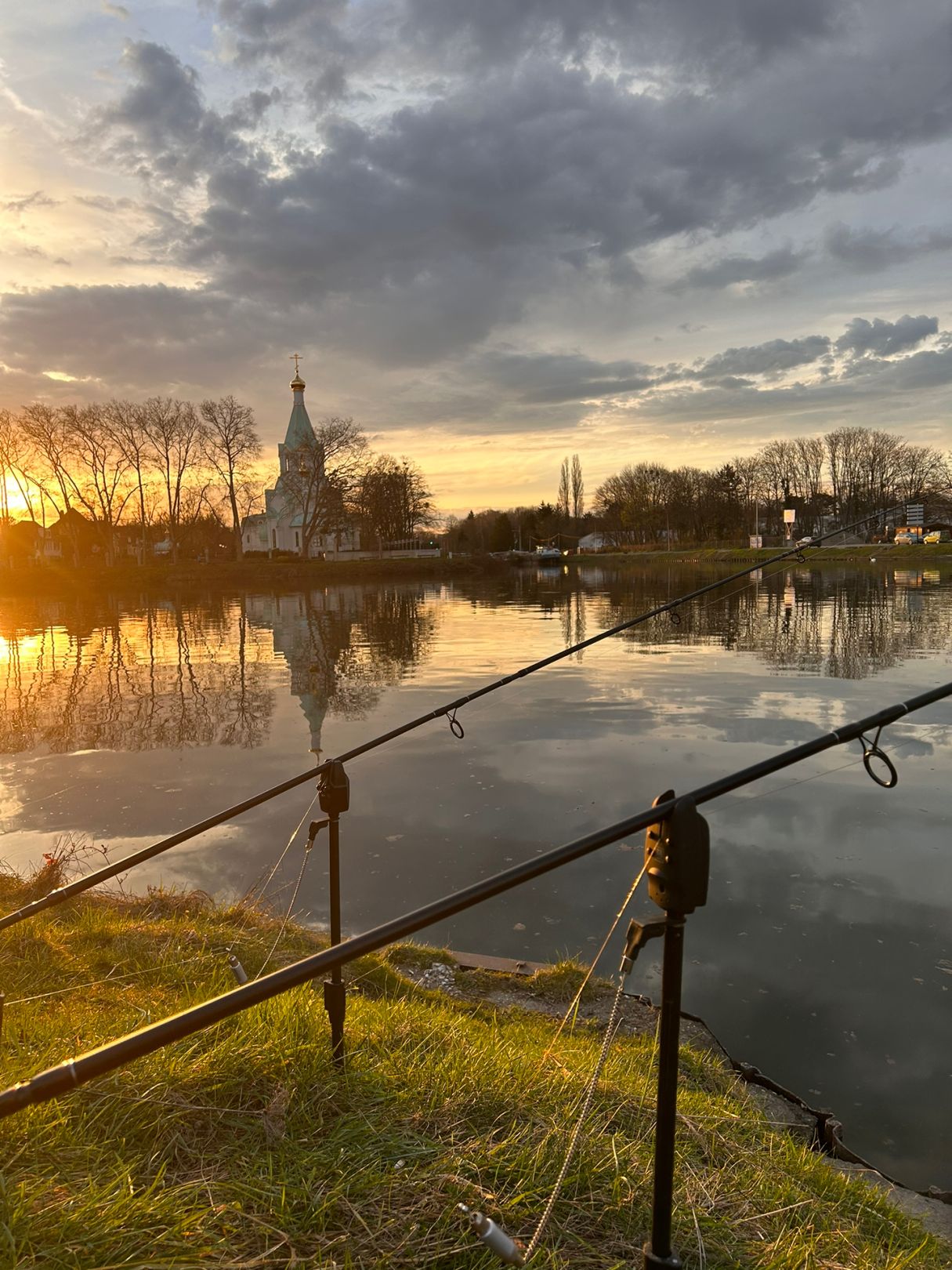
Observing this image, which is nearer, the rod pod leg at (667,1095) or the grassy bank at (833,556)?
the rod pod leg at (667,1095)

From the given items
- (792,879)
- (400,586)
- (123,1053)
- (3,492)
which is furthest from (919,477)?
(123,1053)

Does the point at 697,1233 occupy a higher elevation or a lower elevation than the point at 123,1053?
lower

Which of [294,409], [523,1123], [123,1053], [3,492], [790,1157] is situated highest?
[294,409]

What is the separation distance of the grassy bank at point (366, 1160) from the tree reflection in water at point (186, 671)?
10108 millimetres

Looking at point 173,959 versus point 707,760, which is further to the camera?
point 707,760

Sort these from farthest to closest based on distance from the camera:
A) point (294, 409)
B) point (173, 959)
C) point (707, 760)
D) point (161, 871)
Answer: point (294, 409) < point (707, 760) < point (161, 871) < point (173, 959)

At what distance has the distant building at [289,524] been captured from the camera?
3706 inches

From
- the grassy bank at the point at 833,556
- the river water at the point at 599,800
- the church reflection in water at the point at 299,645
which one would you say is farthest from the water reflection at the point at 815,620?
the grassy bank at the point at 833,556

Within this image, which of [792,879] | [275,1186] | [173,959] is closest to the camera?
[275,1186]

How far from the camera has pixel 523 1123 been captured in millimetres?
2918

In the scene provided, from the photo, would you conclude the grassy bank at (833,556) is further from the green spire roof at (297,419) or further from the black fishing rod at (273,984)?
the black fishing rod at (273,984)

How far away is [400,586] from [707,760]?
55956mm

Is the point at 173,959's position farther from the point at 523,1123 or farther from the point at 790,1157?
the point at 790,1157

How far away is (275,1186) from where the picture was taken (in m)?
2.41
